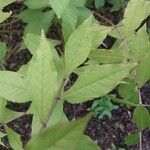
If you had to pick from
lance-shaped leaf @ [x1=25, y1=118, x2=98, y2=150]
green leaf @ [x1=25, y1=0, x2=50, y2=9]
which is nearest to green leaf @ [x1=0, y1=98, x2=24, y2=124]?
green leaf @ [x1=25, y1=0, x2=50, y2=9]

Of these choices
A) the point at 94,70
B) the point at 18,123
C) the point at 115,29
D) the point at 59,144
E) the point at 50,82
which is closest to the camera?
the point at 59,144

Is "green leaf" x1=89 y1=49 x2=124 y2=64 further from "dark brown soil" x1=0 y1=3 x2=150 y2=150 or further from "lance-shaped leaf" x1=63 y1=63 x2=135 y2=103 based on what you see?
"dark brown soil" x1=0 y1=3 x2=150 y2=150

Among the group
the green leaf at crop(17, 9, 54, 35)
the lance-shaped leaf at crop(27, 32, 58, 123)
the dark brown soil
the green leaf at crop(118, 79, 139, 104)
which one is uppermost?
the lance-shaped leaf at crop(27, 32, 58, 123)

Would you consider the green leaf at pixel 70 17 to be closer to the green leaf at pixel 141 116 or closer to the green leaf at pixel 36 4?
the green leaf at pixel 36 4

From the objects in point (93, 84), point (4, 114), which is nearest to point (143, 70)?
point (93, 84)

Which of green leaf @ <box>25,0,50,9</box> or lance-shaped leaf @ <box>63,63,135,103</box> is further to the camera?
green leaf @ <box>25,0,50,9</box>

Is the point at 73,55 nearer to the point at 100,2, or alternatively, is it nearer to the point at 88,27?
the point at 88,27

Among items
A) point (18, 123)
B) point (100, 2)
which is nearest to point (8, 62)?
point (18, 123)
